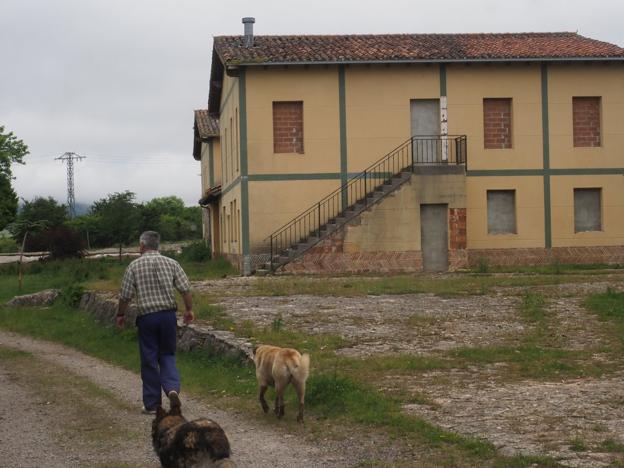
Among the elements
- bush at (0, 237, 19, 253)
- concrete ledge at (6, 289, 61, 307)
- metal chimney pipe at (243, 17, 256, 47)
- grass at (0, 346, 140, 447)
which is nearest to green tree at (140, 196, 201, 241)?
bush at (0, 237, 19, 253)

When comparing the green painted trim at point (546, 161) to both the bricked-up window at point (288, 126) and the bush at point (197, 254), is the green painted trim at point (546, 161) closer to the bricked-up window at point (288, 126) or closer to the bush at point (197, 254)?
the bricked-up window at point (288, 126)

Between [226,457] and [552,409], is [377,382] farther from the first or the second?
[226,457]

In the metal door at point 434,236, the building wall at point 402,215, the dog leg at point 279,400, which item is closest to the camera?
the dog leg at point 279,400

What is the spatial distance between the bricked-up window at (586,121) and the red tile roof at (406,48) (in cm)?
162

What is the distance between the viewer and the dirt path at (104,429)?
8.12m

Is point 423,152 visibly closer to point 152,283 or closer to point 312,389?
point 312,389

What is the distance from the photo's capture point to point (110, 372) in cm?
1364

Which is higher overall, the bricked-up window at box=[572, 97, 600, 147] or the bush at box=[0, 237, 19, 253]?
the bricked-up window at box=[572, 97, 600, 147]

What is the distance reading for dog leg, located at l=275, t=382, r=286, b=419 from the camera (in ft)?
31.0

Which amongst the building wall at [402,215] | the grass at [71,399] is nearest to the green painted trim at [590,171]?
the building wall at [402,215]

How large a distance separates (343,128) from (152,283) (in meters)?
20.5

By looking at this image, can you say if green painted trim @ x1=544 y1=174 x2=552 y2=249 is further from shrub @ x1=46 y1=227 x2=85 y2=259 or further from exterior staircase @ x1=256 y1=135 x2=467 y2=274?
shrub @ x1=46 y1=227 x2=85 y2=259

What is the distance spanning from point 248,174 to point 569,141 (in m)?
10.4

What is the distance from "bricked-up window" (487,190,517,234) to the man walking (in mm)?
21961
